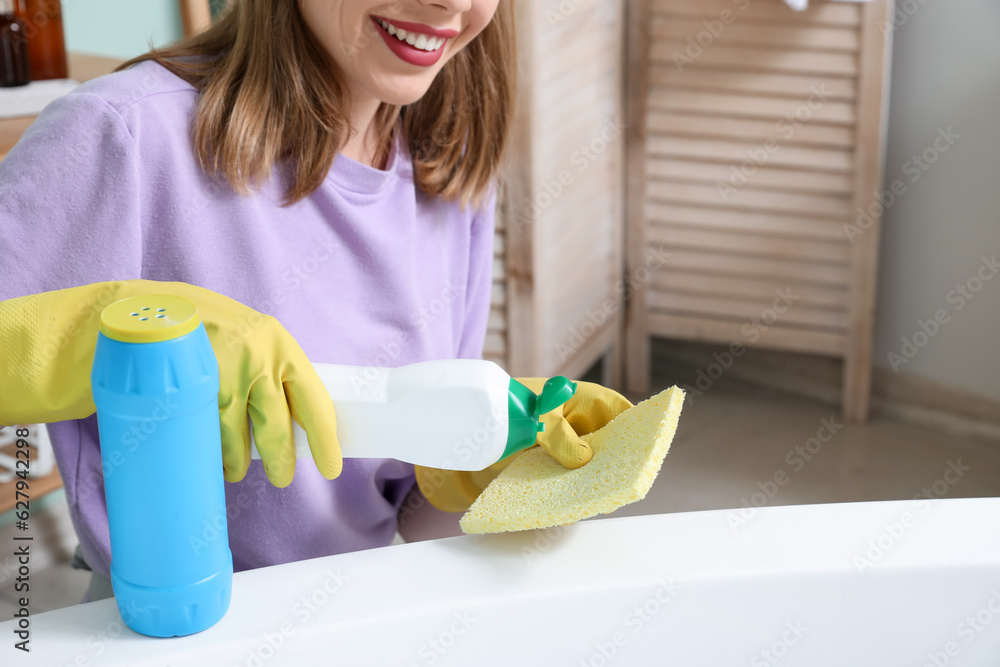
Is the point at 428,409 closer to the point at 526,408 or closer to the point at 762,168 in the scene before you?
the point at 526,408

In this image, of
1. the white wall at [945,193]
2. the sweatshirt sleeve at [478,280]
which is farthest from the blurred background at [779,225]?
the sweatshirt sleeve at [478,280]

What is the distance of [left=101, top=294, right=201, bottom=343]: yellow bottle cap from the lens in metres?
0.49

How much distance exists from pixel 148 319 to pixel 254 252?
320 millimetres

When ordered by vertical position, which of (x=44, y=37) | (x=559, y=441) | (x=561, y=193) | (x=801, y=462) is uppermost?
(x=44, y=37)

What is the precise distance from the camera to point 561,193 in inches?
75.3

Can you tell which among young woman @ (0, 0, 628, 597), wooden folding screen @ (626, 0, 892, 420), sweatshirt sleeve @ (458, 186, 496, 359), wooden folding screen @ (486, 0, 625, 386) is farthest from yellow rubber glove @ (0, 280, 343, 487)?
wooden folding screen @ (626, 0, 892, 420)

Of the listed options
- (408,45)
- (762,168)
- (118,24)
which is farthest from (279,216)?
(762,168)

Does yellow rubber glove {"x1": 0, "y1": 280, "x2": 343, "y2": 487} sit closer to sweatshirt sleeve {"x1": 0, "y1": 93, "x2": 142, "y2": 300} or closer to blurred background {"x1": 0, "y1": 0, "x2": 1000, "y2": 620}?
sweatshirt sleeve {"x1": 0, "y1": 93, "x2": 142, "y2": 300}

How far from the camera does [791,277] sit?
2129mm

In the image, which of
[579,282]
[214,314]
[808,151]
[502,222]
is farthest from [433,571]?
[808,151]

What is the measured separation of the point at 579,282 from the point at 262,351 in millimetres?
1539

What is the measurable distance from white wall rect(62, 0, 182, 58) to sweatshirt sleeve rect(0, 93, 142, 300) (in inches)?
34.5

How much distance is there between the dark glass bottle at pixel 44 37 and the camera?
1426mm

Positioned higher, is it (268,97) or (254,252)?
(268,97)
